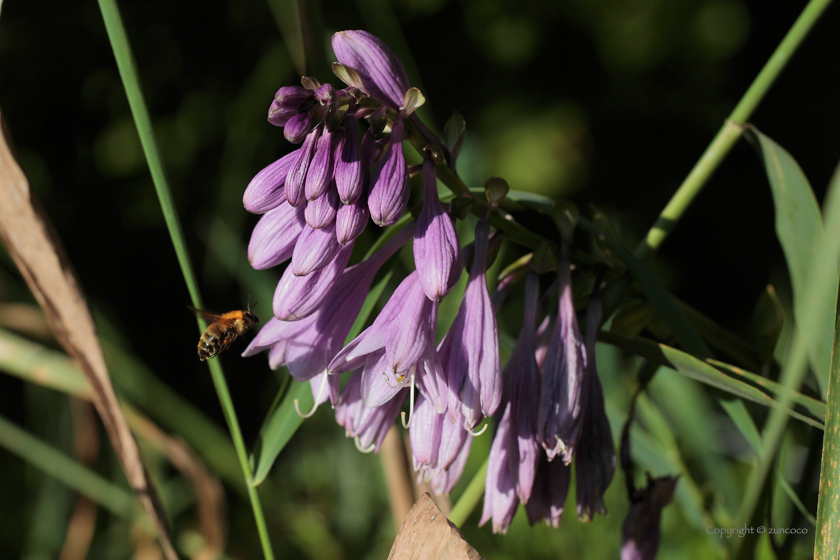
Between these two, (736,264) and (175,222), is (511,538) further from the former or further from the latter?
(736,264)

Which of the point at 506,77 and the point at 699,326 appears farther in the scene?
the point at 506,77

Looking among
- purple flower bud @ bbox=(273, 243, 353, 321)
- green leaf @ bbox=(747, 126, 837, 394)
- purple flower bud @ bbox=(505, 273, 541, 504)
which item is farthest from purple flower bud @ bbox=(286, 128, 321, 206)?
green leaf @ bbox=(747, 126, 837, 394)

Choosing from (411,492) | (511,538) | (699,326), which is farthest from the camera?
(511,538)

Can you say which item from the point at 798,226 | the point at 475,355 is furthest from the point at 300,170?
the point at 798,226

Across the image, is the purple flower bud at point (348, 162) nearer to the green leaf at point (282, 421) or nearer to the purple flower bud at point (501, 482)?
the green leaf at point (282, 421)

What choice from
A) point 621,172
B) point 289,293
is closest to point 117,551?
point 289,293
